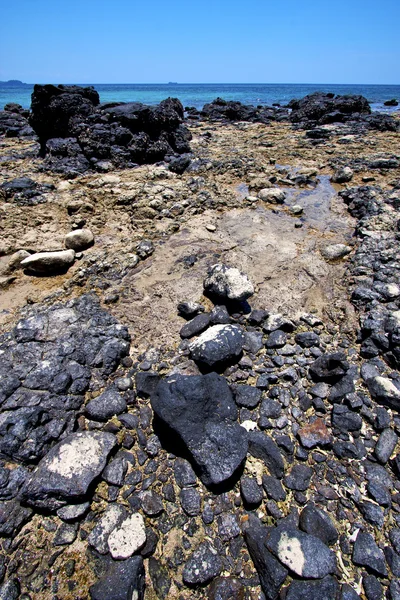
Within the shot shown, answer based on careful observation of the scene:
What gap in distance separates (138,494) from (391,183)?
848cm

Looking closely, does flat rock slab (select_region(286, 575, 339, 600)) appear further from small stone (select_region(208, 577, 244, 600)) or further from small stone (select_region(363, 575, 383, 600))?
small stone (select_region(208, 577, 244, 600))

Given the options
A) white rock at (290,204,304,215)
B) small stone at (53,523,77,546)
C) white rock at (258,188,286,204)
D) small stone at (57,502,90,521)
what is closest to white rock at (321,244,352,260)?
white rock at (290,204,304,215)

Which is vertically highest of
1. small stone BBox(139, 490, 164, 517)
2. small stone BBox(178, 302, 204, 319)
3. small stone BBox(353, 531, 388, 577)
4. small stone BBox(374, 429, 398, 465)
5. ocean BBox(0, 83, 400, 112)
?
ocean BBox(0, 83, 400, 112)

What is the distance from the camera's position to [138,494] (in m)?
2.28

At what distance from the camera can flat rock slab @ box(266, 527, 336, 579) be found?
183cm

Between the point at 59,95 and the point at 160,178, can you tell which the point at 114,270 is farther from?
the point at 59,95

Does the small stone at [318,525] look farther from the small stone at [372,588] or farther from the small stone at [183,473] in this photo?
the small stone at [183,473]

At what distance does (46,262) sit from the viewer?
15.2 feet

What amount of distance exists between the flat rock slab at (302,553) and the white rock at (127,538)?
83 centimetres

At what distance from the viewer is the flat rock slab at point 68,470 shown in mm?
2131

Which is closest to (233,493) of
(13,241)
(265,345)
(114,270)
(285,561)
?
(285,561)

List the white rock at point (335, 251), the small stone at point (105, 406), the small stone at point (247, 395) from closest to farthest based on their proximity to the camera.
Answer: the small stone at point (105, 406)
the small stone at point (247, 395)
the white rock at point (335, 251)

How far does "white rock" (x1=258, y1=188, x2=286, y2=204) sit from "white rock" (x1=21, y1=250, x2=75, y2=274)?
445 cm

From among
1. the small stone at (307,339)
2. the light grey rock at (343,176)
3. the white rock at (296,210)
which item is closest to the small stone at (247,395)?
the small stone at (307,339)
